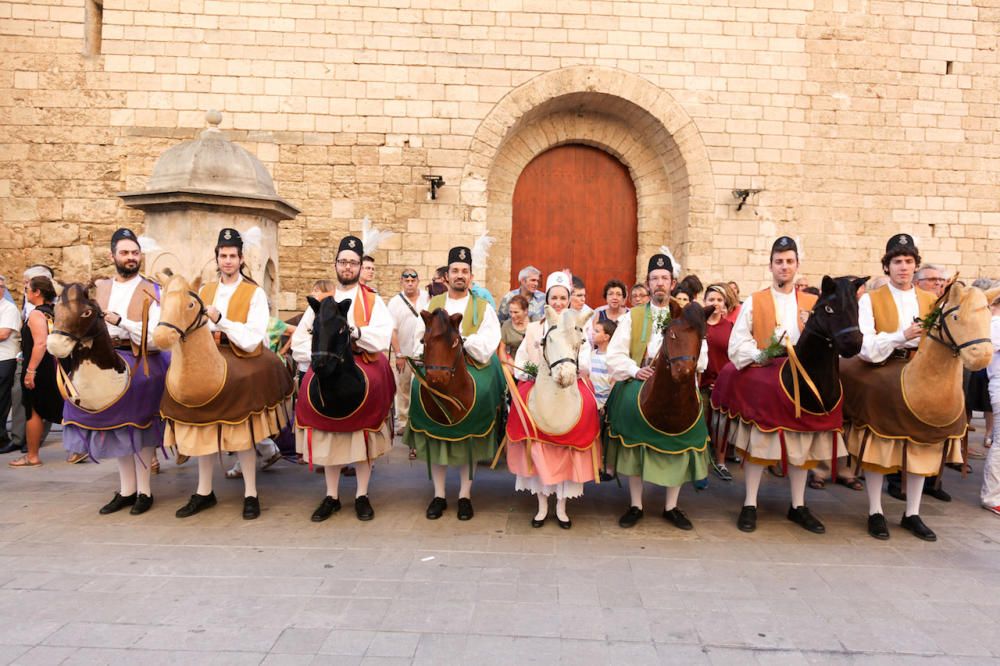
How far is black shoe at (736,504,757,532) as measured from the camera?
4766mm

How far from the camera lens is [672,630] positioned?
10.6 ft

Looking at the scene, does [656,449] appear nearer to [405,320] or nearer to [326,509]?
[326,509]

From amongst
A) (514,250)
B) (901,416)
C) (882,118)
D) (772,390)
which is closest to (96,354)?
(772,390)

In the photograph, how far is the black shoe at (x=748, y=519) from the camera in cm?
477

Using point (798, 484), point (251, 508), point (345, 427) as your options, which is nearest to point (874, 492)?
point (798, 484)

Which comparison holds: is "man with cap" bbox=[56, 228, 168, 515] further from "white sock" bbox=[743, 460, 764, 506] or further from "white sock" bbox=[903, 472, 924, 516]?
"white sock" bbox=[903, 472, 924, 516]

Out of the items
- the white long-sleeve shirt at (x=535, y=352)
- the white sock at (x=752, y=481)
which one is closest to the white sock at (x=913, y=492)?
the white sock at (x=752, y=481)

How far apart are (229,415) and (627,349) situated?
303cm

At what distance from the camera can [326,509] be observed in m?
4.93

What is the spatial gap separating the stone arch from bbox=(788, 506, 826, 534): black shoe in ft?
20.8

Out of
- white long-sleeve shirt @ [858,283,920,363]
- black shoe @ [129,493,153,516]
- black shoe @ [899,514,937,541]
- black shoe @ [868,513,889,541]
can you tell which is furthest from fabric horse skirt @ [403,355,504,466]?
black shoe @ [899,514,937,541]

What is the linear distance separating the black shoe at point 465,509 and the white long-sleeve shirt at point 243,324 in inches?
78.6

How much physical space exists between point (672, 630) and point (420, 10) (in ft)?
32.5

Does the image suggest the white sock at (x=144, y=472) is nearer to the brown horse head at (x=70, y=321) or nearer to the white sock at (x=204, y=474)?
the white sock at (x=204, y=474)
